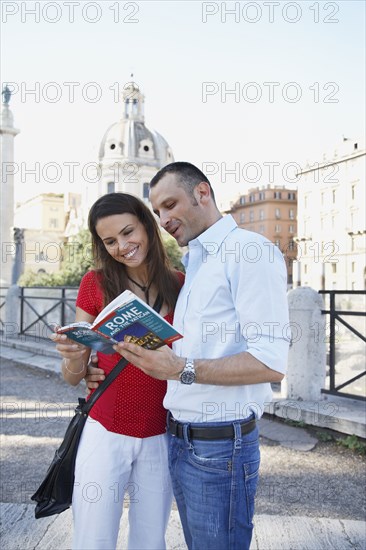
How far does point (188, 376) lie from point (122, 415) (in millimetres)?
502

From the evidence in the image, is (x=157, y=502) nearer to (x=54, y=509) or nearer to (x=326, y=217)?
(x=54, y=509)

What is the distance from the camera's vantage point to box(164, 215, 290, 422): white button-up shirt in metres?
1.78

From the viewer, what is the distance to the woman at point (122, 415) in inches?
81.8

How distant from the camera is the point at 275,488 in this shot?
14.1 feet

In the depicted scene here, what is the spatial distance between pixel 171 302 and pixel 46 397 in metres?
6.12

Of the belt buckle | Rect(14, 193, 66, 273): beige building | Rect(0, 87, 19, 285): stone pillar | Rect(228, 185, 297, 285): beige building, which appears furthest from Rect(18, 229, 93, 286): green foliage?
Rect(228, 185, 297, 285): beige building

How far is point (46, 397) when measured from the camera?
25.5ft

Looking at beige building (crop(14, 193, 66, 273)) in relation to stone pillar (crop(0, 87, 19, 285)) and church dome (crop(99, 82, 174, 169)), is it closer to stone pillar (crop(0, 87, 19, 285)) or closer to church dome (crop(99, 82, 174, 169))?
church dome (crop(99, 82, 174, 169))

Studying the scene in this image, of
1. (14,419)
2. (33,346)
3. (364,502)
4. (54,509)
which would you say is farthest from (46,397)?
(54,509)

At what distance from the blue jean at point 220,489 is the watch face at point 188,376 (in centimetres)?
23

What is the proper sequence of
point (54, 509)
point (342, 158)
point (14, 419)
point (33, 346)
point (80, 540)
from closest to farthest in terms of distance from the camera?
point (80, 540)
point (54, 509)
point (14, 419)
point (33, 346)
point (342, 158)

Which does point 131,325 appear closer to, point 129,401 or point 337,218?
point 129,401

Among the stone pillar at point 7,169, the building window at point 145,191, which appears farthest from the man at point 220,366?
the building window at point 145,191

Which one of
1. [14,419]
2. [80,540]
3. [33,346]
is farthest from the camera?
[33,346]
